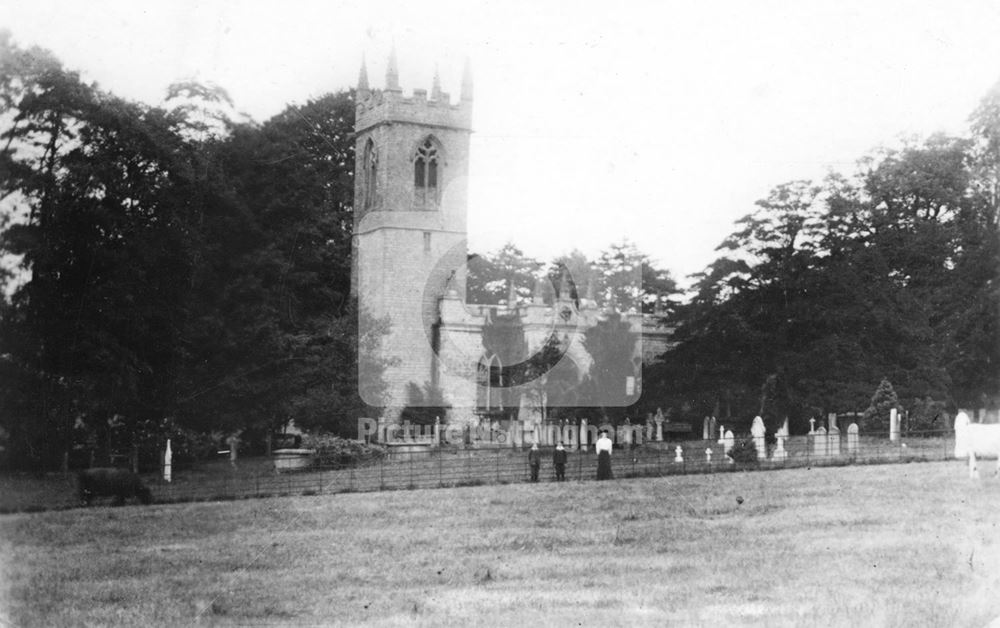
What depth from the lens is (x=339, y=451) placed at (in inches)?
974

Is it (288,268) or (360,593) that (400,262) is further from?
(360,593)

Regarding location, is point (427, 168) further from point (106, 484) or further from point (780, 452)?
point (106, 484)

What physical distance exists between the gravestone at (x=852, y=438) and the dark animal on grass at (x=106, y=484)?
48.2ft

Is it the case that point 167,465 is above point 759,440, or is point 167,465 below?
below

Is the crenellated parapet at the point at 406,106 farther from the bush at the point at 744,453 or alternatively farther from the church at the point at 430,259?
the bush at the point at 744,453

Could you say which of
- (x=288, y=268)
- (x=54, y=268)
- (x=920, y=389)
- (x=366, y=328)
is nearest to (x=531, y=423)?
(x=366, y=328)

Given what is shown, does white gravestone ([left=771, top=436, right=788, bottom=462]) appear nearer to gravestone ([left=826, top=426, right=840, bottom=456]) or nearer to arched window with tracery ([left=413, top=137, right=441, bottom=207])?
gravestone ([left=826, top=426, right=840, bottom=456])

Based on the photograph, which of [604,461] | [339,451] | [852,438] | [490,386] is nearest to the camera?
[604,461]

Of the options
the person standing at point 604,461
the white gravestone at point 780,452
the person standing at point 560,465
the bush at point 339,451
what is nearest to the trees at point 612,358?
the white gravestone at point 780,452

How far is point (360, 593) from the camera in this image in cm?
1103

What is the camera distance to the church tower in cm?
4144

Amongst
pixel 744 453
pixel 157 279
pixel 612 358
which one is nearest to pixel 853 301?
pixel 744 453

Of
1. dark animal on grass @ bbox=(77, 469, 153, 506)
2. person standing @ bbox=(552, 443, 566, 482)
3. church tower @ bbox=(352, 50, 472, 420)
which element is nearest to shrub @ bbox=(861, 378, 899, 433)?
person standing @ bbox=(552, 443, 566, 482)

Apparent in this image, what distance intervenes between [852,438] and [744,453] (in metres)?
3.31
